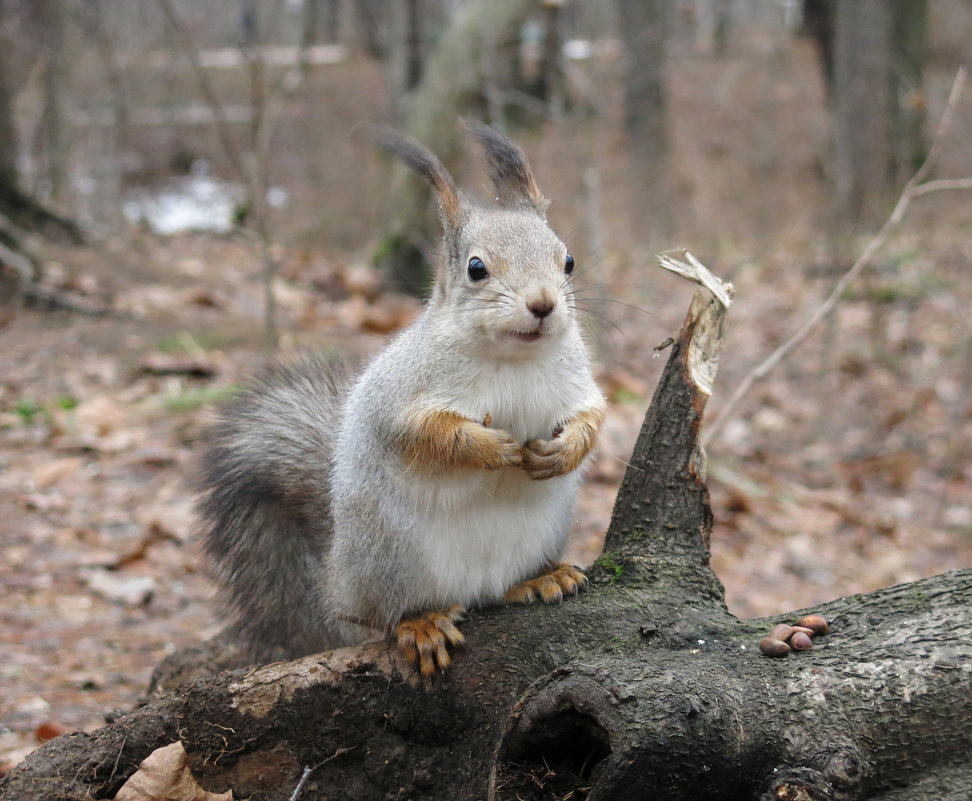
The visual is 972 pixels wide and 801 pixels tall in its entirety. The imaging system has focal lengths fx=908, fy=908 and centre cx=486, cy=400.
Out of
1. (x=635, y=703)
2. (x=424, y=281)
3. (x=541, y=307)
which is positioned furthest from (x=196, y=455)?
(x=424, y=281)

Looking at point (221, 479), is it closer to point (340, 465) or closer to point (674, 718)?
point (340, 465)

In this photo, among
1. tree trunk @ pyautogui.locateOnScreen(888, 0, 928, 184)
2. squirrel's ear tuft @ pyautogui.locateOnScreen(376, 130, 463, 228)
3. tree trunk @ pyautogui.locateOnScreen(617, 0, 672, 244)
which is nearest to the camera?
squirrel's ear tuft @ pyautogui.locateOnScreen(376, 130, 463, 228)

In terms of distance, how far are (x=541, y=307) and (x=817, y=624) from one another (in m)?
0.80

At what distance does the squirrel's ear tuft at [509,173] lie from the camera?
2.18 meters

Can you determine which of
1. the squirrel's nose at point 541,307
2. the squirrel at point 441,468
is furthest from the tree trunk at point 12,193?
the squirrel's nose at point 541,307

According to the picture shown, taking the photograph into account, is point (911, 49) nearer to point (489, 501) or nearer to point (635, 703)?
point (489, 501)

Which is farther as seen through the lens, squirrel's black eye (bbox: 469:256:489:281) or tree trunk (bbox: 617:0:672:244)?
Answer: tree trunk (bbox: 617:0:672:244)

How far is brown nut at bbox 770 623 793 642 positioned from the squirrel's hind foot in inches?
18.1

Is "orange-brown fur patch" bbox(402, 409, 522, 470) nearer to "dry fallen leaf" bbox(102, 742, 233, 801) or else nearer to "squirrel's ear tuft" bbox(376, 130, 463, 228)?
"squirrel's ear tuft" bbox(376, 130, 463, 228)

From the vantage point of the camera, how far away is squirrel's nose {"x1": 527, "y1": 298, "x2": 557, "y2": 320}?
1.82m

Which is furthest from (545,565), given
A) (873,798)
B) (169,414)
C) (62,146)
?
(62,146)

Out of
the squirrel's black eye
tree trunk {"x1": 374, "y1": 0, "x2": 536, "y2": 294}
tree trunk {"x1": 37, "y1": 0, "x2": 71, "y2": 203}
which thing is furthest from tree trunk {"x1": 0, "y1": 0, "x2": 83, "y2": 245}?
the squirrel's black eye

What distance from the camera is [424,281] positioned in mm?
6566

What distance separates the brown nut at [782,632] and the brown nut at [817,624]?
0.03 metres
